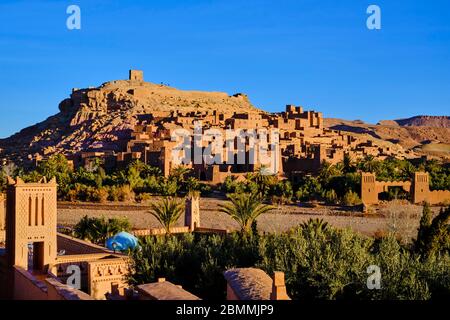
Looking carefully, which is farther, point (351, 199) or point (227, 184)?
point (227, 184)

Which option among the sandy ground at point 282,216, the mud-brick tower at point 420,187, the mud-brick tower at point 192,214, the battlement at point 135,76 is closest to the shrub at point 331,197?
the sandy ground at point 282,216

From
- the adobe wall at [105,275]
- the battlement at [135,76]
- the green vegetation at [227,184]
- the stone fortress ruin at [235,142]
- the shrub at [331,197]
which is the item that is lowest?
the adobe wall at [105,275]

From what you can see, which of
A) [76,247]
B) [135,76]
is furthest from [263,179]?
[135,76]

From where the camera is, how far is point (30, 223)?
11633 mm

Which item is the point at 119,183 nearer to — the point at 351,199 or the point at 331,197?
the point at 331,197

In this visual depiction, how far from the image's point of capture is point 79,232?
60.3ft

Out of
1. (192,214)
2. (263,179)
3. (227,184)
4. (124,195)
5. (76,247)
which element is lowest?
(76,247)

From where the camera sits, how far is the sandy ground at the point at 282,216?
24.1m

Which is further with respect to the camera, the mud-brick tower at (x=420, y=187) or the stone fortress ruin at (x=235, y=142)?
the stone fortress ruin at (x=235, y=142)

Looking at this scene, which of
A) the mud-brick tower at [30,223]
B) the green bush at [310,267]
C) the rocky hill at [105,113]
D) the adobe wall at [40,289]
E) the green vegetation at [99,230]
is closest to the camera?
the adobe wall at [40,289]

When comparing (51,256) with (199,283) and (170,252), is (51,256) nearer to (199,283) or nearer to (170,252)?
(170,252)

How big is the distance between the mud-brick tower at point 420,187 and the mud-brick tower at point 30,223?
2194 centimetres

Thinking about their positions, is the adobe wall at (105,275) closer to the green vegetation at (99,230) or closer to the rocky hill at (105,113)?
the green vegetation at (99,230)

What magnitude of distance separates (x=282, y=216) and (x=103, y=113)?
3339 centimetres
